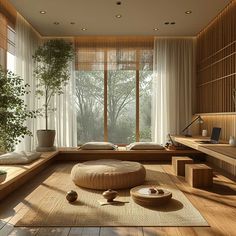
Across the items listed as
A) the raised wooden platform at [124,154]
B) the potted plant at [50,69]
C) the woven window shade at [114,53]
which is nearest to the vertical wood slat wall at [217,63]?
the raised wooden platform at [124,154]

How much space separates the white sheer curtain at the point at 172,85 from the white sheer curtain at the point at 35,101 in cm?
185

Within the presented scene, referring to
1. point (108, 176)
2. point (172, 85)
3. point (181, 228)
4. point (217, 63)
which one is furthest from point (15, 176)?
point (172, 85)

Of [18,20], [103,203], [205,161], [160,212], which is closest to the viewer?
[160,212]

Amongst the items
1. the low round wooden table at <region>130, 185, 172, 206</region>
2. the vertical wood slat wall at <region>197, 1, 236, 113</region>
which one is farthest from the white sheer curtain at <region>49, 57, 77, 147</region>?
the low round wooden table at <region>130, 185, 172, 206</region>

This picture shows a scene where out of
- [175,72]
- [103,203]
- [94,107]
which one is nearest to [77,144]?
[94,107]

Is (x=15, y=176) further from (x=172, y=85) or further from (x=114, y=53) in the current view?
(x=172, y=85)

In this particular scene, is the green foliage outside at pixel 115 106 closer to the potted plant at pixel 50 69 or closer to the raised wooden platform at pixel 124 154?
the raised wooden platform at pixel 124 154

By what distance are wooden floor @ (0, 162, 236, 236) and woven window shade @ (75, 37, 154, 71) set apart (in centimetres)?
327

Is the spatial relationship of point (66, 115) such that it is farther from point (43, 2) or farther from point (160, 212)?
point (160, 212)

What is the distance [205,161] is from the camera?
580cm

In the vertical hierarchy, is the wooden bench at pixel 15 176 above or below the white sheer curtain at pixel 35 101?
below

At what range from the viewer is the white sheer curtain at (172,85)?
6.44 meters

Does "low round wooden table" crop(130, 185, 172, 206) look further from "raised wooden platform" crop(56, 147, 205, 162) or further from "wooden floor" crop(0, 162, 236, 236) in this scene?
"raised wooden platform" crop(56, 147, 205, 162)

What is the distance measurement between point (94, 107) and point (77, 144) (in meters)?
0.93
